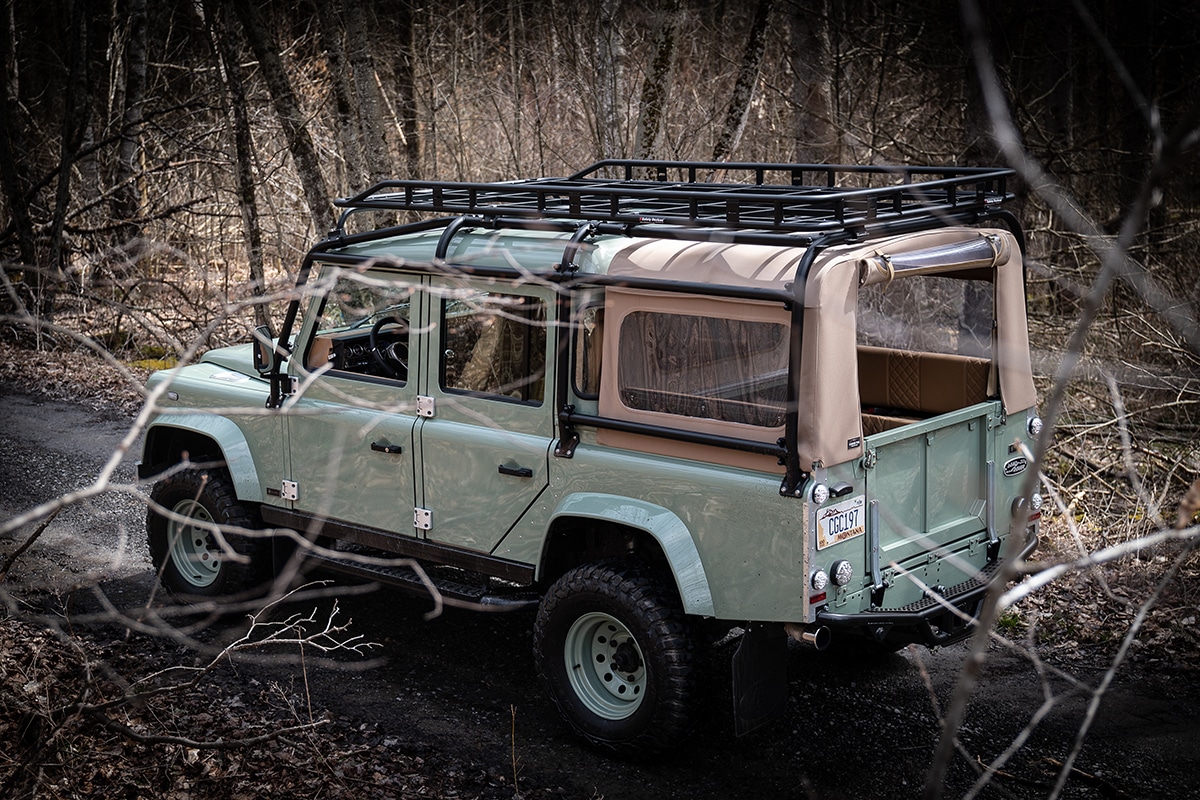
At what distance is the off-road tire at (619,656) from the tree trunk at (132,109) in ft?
36.9

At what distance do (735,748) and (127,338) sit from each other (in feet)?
34.4

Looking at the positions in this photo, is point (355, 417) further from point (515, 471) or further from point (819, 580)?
point (819, 580)

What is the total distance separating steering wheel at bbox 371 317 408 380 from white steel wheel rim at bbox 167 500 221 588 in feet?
4.69

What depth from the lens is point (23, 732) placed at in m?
4.39

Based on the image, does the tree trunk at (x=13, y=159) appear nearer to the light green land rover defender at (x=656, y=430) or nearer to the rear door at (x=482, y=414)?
the light green land rover defender at (x=656, y=430)

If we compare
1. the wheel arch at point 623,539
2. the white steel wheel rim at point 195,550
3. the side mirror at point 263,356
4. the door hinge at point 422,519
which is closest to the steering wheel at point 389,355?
the side mirror at point 263,356

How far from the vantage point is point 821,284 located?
14.0 ft

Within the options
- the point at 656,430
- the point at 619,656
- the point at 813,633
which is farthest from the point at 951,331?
the point at 619,656

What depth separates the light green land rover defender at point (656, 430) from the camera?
4.42m

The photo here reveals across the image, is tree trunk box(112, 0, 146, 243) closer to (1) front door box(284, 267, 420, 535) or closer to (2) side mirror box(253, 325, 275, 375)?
(2) side mirror box(253, 325, 275, 375)

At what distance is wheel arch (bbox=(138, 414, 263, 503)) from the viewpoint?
20.0 ft

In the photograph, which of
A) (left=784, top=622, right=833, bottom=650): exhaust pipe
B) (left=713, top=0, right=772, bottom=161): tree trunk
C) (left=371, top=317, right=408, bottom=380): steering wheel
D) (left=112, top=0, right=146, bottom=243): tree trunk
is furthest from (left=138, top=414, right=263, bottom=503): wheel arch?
(left=112, top=0, right=146, bottom=243): tree trunk

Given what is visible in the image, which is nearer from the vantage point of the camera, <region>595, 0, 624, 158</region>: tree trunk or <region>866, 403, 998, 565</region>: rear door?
<region>866, 403, 998, 565</region>: rear door

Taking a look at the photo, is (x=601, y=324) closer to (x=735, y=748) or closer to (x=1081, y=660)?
(x=735, y=748)
